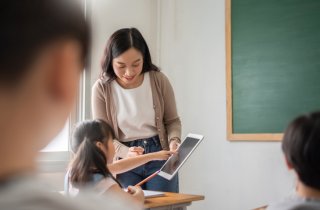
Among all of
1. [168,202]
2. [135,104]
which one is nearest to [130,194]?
[168,202]

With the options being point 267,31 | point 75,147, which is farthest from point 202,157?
point 75,147

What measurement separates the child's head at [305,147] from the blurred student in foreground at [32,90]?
4.06ft

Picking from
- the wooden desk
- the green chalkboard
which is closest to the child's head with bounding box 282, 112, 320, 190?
the wooden desk

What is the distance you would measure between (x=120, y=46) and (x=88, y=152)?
0.75 meters

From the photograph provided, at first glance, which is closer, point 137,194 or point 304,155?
point 304,155

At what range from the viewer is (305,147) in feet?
4.84

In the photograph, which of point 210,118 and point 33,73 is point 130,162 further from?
point 33,73

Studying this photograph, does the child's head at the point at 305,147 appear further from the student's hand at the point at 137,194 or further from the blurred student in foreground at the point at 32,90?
the blurred student in foreground at the point at 32,90

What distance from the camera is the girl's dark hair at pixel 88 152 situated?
178cm

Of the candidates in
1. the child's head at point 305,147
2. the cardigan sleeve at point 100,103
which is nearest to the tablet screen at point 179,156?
the cardigan sleeve at point 100,103

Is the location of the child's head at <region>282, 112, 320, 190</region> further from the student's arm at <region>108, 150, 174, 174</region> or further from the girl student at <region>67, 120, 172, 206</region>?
the student's arm at <region>108, 150, 174, 174</region>

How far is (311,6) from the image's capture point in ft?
10.0

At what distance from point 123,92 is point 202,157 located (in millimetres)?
1430

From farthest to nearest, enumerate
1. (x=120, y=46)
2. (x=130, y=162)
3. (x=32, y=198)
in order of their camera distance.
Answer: (x=120, y=46)
(x=130, y=162)
(x=32, y=198)
